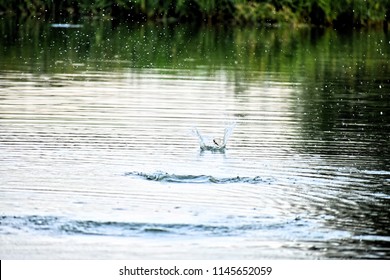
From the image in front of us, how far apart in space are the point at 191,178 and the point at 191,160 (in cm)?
142

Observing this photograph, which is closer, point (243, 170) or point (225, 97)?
point (243, 170)

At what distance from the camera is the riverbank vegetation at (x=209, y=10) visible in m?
59.5

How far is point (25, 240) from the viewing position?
13938mm

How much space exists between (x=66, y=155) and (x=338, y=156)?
12.0 feet

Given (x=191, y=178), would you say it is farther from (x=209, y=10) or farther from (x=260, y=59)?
(x=209, y=10)

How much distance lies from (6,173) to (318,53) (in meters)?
25.5

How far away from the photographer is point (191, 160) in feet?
62.1

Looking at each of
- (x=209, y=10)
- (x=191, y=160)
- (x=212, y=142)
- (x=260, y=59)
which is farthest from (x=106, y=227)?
(x=209, y=10)

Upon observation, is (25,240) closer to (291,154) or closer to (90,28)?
(291,154)

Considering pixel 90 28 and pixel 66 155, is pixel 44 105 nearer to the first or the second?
pixel 66 155

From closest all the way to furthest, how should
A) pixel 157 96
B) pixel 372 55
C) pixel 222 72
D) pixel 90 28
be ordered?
pixel 157 96 → pixel 222 72 → pixel 372 55 → pixel 90 28

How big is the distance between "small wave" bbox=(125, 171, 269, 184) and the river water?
2 centimetres
